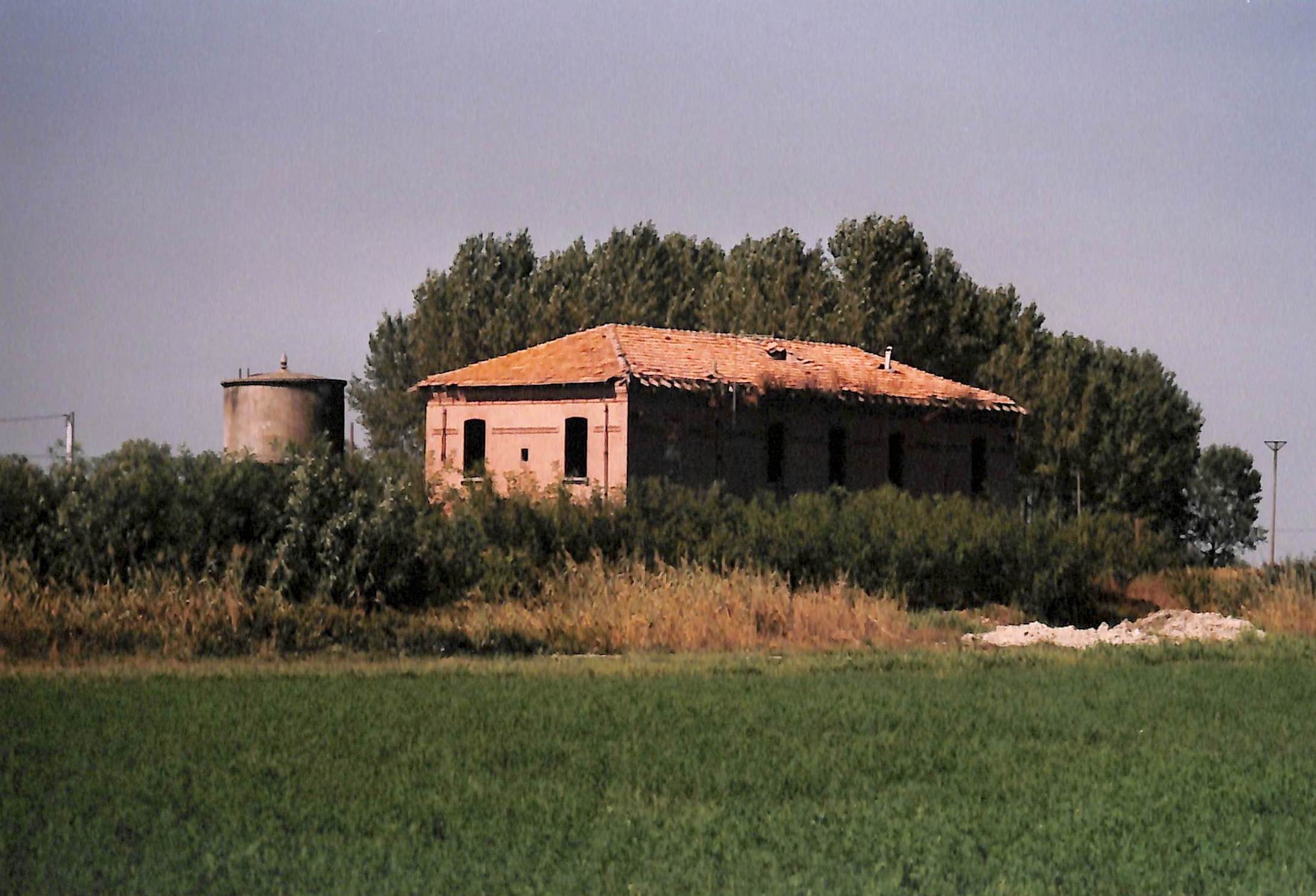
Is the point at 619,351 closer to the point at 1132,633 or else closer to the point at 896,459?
the point at 896,459

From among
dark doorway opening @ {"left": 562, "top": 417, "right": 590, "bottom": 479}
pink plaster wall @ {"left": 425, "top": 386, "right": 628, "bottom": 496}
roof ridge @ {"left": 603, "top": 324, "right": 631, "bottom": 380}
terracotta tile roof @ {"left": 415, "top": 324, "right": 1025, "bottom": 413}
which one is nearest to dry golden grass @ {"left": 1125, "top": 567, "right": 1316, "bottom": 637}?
terracotta tile roof @ {"left": 415, "top": 324, "right": 1025, "bottom": 413}

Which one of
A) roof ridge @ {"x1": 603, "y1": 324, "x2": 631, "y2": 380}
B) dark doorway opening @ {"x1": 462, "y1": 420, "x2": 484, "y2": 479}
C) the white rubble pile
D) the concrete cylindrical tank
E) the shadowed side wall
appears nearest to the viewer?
the white rubble pile

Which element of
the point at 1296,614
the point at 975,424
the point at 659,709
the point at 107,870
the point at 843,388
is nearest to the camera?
the point at 107,870

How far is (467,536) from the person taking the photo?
24312mm

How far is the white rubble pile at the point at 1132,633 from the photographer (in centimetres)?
2367

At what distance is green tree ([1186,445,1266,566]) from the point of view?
84188 mm

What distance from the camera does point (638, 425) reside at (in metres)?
38.6

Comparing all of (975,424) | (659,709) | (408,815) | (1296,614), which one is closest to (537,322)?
(975,424)

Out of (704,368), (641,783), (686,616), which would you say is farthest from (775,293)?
(641,783)

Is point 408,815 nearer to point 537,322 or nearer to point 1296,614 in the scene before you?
point 1296,614

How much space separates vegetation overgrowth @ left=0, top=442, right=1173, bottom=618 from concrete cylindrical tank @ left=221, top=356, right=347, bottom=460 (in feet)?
27.3

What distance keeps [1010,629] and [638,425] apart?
47.7 ft

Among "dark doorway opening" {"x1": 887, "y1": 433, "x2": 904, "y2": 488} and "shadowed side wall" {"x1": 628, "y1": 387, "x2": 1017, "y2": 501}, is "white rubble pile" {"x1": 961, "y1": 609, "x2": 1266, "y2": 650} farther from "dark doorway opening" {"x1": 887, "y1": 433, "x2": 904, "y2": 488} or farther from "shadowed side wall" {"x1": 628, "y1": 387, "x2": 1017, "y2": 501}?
"dark doorway opening" {"x1": 887, "y1": 433, "x2": 904, "y2": 488}

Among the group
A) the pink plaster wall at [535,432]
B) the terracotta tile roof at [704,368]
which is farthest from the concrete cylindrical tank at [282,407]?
the terracotta tile roof at [704,368]
